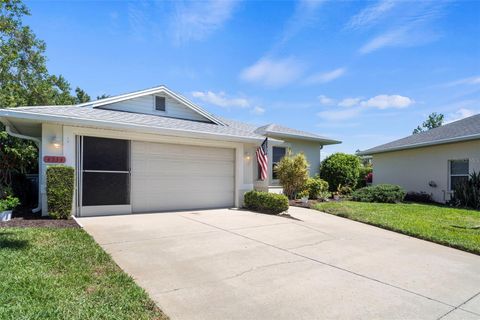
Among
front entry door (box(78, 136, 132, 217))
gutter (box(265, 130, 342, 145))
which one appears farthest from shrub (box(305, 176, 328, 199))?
front entry door (box(78, 136, 132, 217))

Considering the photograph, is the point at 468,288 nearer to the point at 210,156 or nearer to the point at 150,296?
the point at 150,296

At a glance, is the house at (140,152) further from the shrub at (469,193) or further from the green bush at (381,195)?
the shrub at (469,193)

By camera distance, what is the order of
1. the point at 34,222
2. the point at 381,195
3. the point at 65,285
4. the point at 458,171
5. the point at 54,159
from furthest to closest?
the point at 458,171, the point at 381,195, the point at 54,159, the point at 34,222, the point at 65,285

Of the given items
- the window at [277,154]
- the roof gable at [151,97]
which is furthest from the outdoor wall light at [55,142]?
the window at [277,154]

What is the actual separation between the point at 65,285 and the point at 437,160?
16.9 m

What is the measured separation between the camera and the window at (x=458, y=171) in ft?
44.9

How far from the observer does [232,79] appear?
54.1 feet

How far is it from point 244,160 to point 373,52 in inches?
276

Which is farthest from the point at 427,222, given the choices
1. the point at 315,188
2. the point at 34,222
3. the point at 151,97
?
the point at 34,222

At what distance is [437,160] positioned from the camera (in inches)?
590

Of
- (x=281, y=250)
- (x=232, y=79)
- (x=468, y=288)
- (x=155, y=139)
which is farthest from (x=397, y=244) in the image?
(x=232, y=79)

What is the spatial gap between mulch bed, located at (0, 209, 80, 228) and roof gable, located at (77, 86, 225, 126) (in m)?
4.76

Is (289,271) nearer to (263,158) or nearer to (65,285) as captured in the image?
(65,285)

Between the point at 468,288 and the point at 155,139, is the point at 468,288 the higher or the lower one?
the lower one
